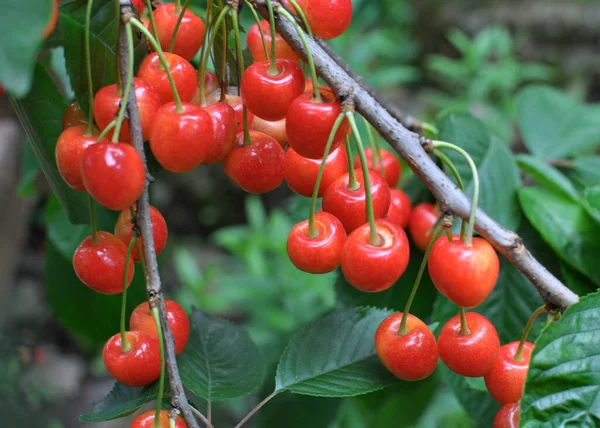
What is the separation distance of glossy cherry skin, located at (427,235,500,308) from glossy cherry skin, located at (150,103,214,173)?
0.29 meters


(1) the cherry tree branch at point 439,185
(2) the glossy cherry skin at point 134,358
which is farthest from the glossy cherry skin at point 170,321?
(1) the cherry tree branch at point 439,185

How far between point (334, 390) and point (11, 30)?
571 mm

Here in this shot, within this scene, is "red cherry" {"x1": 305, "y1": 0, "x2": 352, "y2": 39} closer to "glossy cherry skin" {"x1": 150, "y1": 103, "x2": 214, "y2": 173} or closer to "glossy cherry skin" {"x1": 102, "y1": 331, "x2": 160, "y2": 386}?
"glossy cherry skin" {"x1": 150, "y1": 103, "x2": 214, "y2": 173}

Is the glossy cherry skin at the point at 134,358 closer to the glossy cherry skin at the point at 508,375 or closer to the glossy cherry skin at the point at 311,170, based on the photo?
the glossy cherry skin at the point at 311,170

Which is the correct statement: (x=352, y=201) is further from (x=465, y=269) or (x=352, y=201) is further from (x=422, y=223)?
(x=422, y=223)

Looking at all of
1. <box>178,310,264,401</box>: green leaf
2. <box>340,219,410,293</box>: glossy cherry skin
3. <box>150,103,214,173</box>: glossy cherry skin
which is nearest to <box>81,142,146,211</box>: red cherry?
<box>150,103,214,173</box>: glossy cherry skin

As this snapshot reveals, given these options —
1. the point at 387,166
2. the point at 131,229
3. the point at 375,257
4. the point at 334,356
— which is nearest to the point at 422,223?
the point at 387,166

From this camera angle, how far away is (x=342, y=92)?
67 cm

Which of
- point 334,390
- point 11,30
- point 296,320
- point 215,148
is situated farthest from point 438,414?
point 11,30

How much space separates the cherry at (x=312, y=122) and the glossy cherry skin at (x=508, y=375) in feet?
1.12

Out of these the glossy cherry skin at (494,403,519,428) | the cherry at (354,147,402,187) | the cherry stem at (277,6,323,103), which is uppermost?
the cherry stem at (277,6,323,103)

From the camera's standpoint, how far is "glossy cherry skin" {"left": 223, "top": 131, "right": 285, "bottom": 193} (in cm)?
76

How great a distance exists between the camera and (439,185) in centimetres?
69

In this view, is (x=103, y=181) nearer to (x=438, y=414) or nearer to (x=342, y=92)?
(x=342, y=92)
